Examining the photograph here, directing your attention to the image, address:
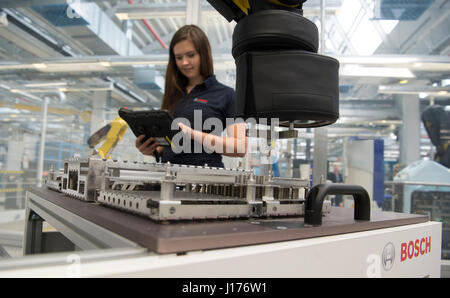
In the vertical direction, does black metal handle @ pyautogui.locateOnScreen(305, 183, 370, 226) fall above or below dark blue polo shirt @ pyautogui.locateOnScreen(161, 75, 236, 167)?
below

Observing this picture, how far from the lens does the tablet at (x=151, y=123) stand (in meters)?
0.86

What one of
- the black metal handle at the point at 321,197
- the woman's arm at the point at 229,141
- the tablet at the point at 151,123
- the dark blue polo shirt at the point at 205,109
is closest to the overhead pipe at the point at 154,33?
the dark blue polo shirt at the point at 205,109

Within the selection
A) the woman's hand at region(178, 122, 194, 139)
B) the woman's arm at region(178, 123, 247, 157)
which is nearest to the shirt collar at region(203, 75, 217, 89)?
the woman's arm at region(178, 123, 247, 157)

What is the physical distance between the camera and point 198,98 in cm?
132

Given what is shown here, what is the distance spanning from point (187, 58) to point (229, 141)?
1.36ft

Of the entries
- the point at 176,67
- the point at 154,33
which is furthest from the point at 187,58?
the point at 154,33

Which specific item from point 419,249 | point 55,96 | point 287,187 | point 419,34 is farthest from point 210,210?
point 55,96

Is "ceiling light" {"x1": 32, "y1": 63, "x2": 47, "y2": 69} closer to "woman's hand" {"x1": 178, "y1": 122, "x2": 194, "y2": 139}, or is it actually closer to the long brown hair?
the long brown hair

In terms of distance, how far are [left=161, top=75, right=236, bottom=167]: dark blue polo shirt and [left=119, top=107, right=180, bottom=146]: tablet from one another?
0.27 m

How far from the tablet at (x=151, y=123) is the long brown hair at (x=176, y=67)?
1.47 ft

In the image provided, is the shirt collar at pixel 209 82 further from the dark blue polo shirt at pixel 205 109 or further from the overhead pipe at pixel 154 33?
the overhead pipe at pixel 154 33

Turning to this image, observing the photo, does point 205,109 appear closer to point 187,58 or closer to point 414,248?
point 187,58

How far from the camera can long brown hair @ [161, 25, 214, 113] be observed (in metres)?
1.24

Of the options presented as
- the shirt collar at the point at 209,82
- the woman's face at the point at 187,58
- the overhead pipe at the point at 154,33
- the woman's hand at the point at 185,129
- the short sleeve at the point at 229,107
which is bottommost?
the woman's hand at the point at 185,129
